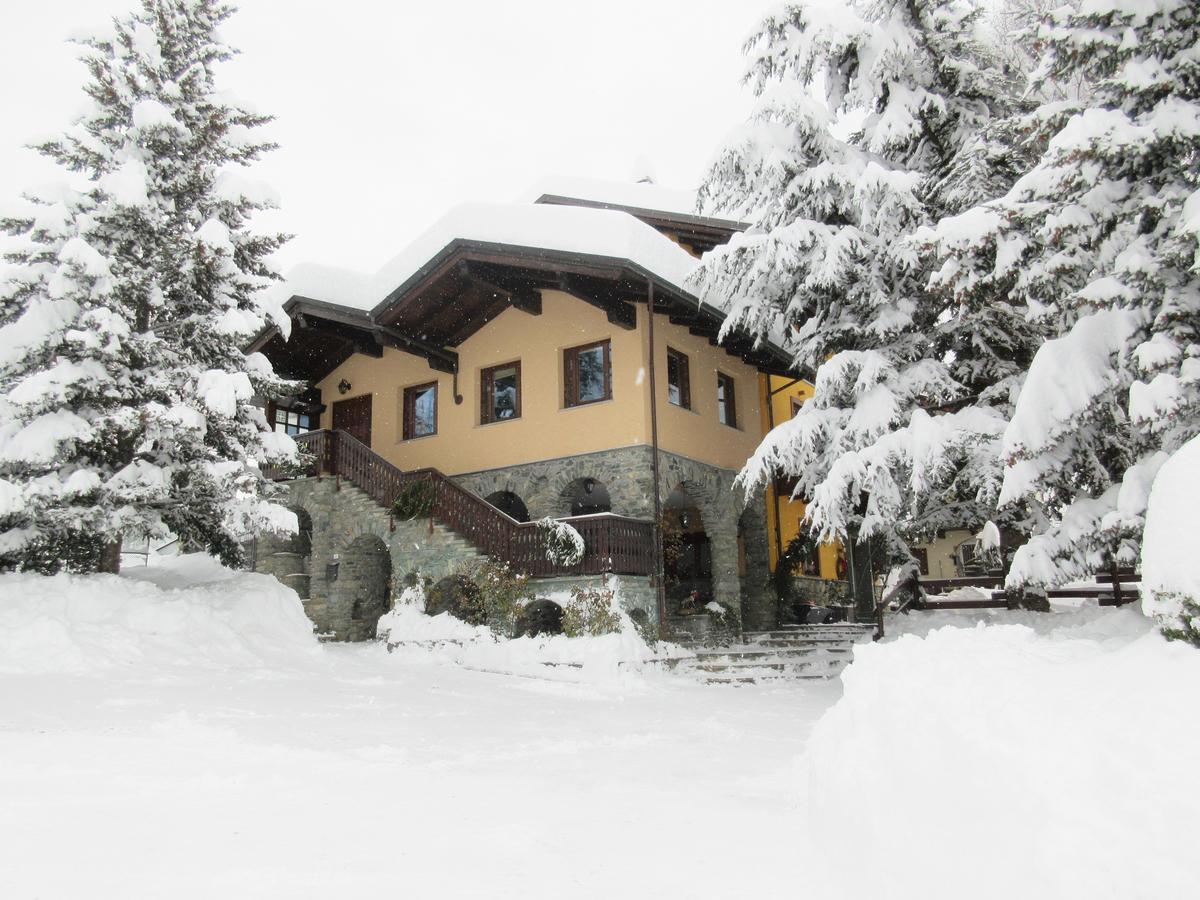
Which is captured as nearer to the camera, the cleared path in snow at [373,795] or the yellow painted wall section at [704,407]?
the cleared path in snow at [373,795]

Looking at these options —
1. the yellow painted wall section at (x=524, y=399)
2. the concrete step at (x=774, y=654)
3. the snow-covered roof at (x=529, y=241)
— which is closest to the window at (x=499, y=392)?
the yellow painted wall section at (x=524, y=399)

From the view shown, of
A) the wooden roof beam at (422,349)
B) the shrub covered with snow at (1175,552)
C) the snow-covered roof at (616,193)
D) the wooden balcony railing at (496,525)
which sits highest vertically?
the snow-covered roof at (616,193)

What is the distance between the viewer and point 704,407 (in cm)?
1745

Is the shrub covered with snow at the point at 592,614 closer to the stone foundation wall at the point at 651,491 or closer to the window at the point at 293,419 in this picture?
the stone foundation wall at the point at 651,491

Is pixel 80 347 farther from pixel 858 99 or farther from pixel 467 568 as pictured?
pixel 858 99

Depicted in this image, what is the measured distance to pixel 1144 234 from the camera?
658cm

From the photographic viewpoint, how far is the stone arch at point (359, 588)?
16.9 m

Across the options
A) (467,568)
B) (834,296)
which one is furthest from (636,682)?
(834,296)

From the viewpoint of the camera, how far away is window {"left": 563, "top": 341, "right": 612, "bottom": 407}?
16.1 metres

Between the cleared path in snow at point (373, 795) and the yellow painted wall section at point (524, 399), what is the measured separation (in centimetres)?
746

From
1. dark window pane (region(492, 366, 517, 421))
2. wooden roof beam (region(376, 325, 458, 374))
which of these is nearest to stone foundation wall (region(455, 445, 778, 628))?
dark window pane (region(492, 366, 517, 421))

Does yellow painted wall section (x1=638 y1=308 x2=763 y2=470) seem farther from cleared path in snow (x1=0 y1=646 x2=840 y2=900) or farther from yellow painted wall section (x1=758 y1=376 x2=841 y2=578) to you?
cleared path in snow (x1=0 y1=646 x2=840 y2=900)

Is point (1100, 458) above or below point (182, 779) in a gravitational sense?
above

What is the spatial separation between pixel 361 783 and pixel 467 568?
9.10 metres
